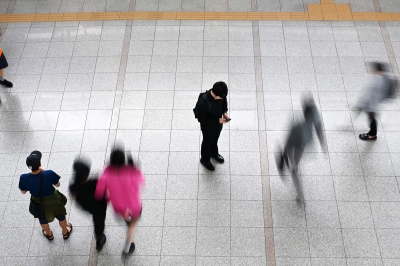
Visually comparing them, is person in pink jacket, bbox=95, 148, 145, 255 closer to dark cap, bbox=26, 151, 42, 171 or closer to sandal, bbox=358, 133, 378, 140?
dark cap, bbox=26, 151, 42, 171

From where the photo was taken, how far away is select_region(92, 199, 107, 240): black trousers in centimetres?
458

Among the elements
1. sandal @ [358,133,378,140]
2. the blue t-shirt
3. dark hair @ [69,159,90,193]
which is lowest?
sandal @ [358,133,378,140]

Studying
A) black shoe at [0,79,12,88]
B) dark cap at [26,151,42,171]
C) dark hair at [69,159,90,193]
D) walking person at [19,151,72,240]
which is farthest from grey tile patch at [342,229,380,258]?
black shoe at [0,79,12,88]

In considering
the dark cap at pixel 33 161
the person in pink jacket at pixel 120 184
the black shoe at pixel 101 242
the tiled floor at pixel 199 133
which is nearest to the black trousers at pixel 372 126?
the tiled floor at pixel 199 133

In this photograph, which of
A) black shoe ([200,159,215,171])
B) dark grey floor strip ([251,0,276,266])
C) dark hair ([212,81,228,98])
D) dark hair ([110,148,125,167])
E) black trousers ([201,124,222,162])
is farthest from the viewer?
black shoe ([200,159,215,171])

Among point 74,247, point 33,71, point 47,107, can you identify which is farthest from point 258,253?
point 33,71

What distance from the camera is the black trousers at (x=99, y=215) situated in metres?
4.58

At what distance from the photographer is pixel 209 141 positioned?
554 centimetres

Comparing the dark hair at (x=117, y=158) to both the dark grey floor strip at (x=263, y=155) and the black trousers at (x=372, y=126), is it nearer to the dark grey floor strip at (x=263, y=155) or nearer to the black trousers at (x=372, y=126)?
the dark grey floor strip at (x=263, y=155)

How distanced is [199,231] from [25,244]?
206cm

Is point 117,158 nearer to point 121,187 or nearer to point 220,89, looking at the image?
point 121,187

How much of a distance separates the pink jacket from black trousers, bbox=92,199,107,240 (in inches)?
4.3

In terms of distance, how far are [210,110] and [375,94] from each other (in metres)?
2.26

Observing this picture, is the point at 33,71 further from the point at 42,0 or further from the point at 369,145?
the point at 369,145
